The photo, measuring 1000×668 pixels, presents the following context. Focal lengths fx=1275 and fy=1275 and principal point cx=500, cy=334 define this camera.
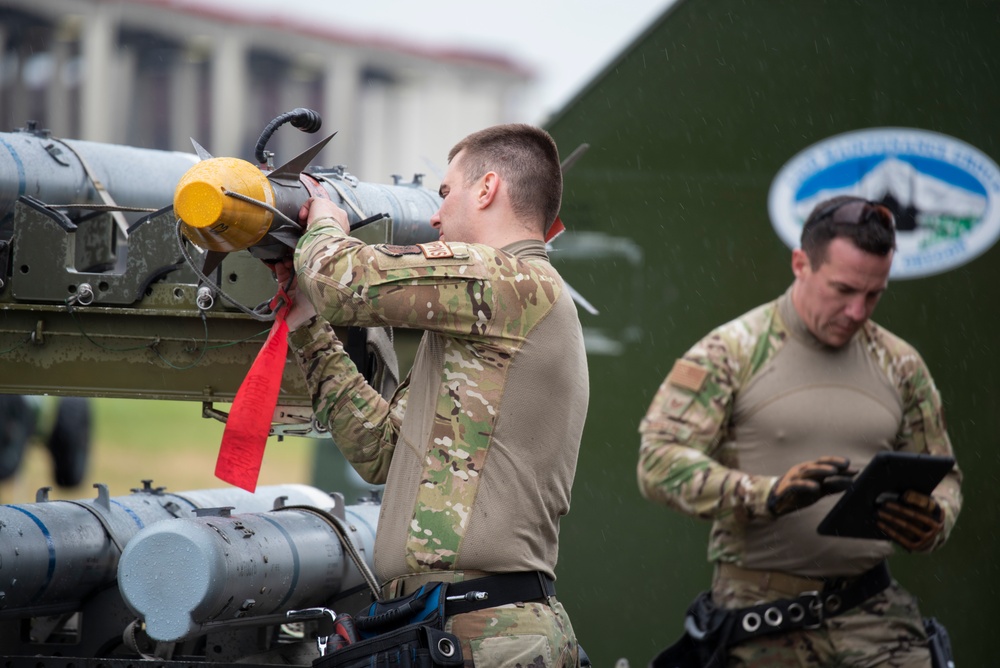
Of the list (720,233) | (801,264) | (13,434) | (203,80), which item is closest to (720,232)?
(720,233)

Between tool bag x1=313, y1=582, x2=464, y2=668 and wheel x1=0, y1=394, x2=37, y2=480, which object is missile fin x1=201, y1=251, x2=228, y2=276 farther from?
wheel x1=0, y1=394, x2=37, y2=480

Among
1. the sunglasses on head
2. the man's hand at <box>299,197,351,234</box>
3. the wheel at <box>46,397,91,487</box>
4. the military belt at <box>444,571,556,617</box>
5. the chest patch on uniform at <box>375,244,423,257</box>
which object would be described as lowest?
the wheel at <box>46,397,91,487</box>

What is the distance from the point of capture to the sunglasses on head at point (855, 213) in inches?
156

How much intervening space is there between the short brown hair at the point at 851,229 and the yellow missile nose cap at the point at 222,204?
1.93 m

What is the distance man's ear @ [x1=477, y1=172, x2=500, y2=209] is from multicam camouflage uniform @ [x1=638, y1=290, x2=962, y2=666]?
125cm

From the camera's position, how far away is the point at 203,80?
87.6 ft

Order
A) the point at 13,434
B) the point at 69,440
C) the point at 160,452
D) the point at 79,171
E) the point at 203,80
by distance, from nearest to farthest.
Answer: the point at 79,171, the point at 13,434, the point at 69,440, the point at 160,452, the point at 203,80

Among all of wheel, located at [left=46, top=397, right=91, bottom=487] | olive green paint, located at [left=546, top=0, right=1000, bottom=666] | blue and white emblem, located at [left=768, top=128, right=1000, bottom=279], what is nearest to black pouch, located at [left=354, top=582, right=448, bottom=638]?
olive green paint, located at [left=546, top=0, right=1000, bottom=666]

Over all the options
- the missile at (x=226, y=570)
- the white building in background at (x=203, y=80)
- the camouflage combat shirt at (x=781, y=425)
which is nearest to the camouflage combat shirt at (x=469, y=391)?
the missile at (x=226, y=570)

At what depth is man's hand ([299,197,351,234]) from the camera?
283 cm

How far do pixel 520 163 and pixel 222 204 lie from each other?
0.71m

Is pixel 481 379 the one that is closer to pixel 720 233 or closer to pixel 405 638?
pixel 405 638

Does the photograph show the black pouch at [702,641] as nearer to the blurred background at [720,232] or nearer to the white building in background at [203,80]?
the blurred background at [720,232]

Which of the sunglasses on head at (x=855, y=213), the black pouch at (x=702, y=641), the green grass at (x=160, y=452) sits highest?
the sunglasses on head at (x=855, y=213)
